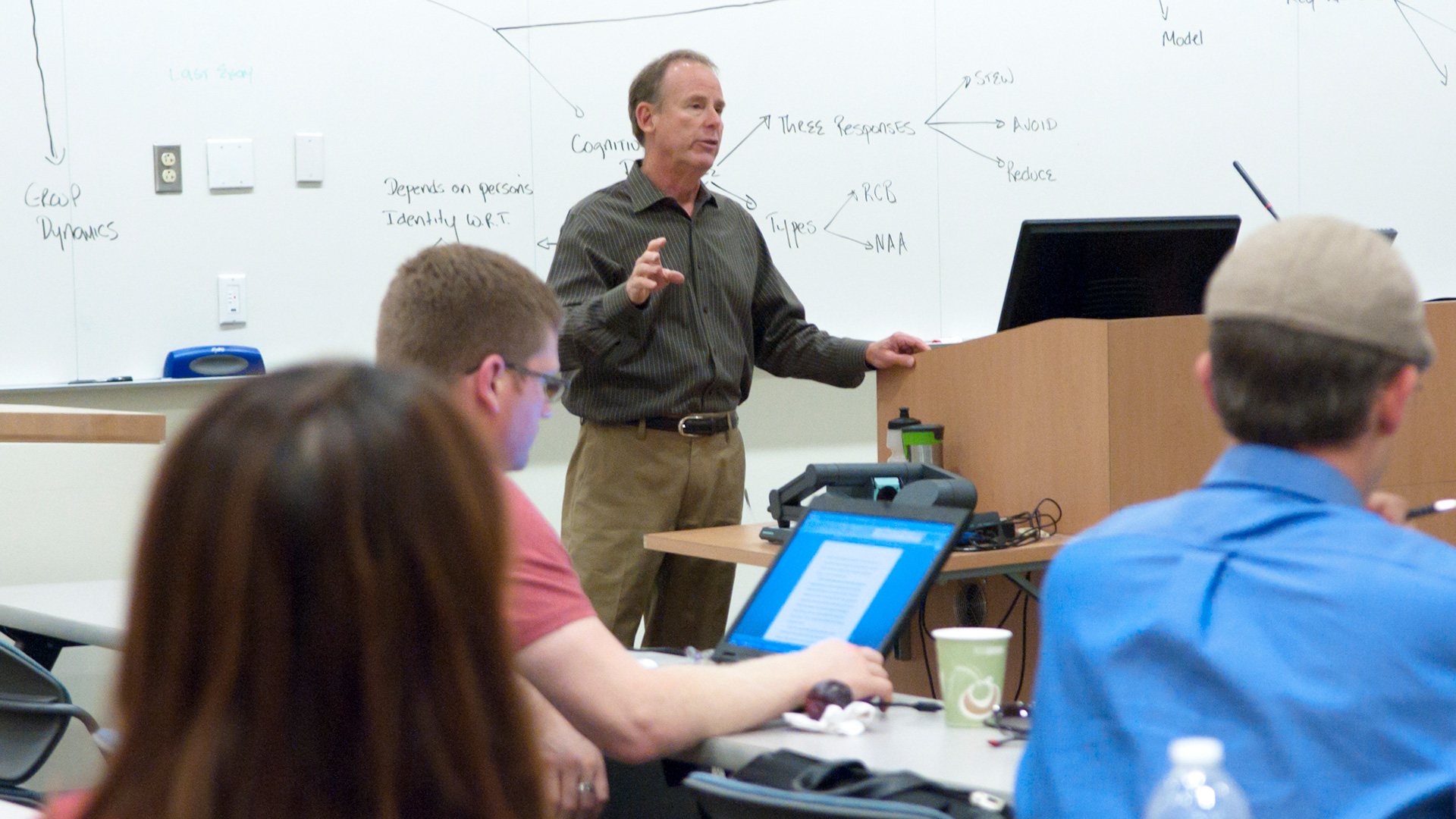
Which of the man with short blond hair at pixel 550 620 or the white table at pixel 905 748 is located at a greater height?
the man with short blond hair at pixel 550 620

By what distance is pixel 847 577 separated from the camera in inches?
70.9

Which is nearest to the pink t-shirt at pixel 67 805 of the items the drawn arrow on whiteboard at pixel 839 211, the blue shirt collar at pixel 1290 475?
the blue shirt collar at pixel 1290 475

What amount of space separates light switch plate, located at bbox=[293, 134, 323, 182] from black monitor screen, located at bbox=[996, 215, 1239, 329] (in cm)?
185

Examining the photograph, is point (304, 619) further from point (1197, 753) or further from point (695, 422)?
point (695, 422)

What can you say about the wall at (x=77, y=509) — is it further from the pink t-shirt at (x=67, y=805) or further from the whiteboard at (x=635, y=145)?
the pink t-shirt at (x=67, y=805)

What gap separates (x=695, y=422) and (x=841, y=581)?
1.51 m

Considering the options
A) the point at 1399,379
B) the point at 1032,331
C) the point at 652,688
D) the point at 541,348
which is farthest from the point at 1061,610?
the point at 1032,331

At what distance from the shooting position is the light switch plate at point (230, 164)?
3.58 m

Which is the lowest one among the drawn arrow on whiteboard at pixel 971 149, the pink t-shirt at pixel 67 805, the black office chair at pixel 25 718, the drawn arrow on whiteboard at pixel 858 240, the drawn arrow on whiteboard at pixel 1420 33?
the black office chair at pixel 25 718

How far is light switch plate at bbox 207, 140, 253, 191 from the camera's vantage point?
11.7 feet

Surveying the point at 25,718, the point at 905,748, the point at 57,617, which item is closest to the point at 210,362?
the point at 57,617

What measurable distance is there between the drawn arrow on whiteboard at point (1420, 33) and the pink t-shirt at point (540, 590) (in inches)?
175

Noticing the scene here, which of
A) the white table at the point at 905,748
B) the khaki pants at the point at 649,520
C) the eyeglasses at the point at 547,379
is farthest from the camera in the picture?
the khaki pants at the point at 649,520

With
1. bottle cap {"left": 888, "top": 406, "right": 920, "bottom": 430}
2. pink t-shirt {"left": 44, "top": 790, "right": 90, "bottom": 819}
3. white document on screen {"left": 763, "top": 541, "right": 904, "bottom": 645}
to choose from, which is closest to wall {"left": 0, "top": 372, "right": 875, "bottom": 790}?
bottle cap {"left": 888, "top": 406, "right": 920, "bottom": 430}
